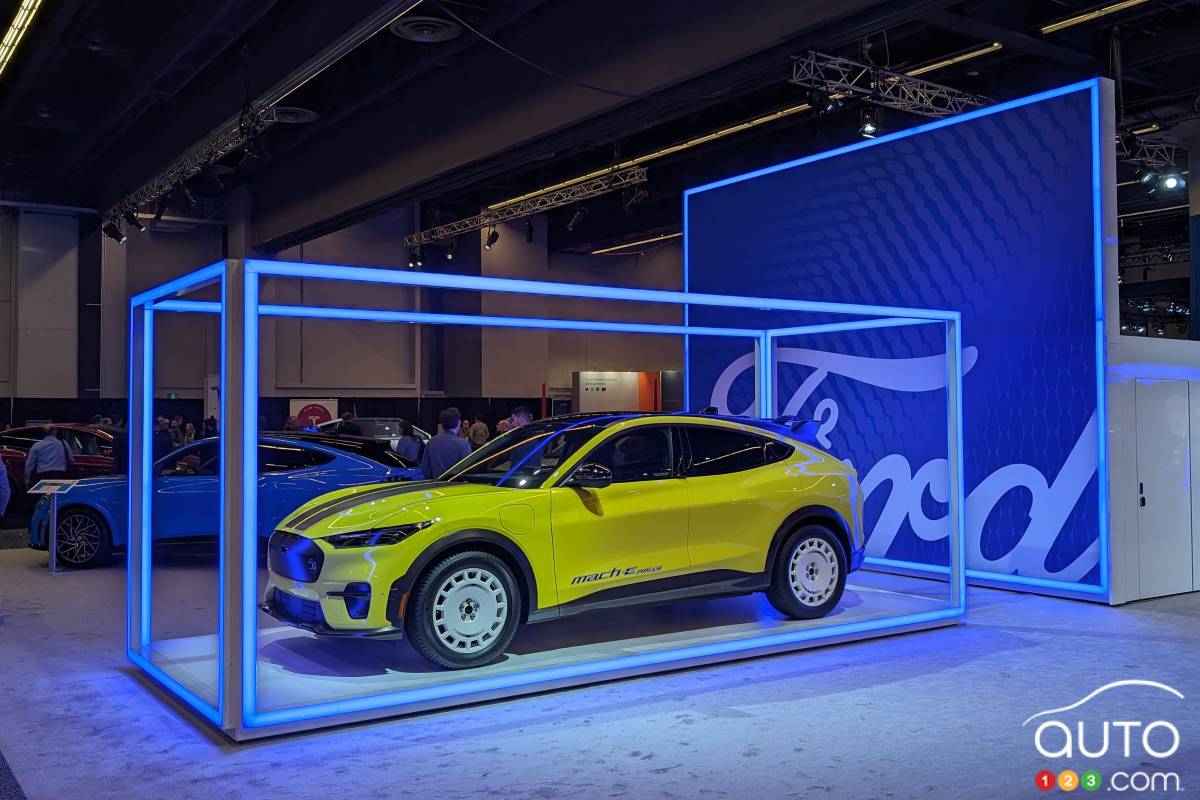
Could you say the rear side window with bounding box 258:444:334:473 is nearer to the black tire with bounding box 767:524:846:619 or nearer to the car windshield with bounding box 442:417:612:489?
the car windshield with bounding box 442:417:612:489

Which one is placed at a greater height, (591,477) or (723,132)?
(723,132)

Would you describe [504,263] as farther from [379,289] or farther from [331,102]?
[331,102]

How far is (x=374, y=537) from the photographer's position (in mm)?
5953

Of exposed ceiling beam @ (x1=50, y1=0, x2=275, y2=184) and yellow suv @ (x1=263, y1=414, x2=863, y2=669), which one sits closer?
yellow suv @ (x1=263, y1=414, x2=863, y2=669)

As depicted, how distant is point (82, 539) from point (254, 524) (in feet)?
25.2

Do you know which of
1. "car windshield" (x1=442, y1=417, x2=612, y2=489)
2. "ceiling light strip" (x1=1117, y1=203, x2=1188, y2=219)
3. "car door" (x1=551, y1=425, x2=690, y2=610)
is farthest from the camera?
"ceiling light strip" (x1=1117, y1=203, x2=1188, y2=219)

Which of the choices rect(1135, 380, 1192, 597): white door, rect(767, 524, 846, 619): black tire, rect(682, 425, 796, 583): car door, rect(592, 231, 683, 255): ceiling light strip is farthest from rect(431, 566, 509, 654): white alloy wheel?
rect(592, 231, 683, 255): ceiling light strip

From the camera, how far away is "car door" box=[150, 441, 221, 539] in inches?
430

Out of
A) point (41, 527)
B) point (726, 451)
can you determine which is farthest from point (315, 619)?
point (41, 527)

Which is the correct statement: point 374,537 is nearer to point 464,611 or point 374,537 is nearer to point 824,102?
point 464,611

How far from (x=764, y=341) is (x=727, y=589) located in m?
3.47

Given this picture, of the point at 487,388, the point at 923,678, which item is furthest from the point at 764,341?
the point at 487,388

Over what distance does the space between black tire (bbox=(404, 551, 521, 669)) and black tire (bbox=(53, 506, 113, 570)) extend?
23.6ft

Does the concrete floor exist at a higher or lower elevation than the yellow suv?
lower
